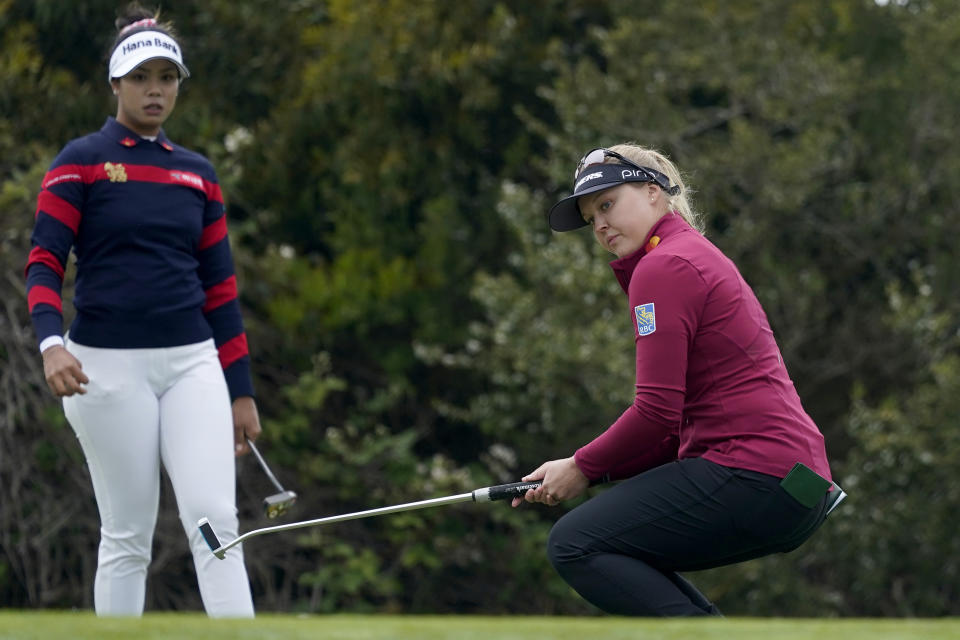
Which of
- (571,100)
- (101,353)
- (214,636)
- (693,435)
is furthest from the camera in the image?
(571,100)

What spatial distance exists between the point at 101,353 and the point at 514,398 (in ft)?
17.5

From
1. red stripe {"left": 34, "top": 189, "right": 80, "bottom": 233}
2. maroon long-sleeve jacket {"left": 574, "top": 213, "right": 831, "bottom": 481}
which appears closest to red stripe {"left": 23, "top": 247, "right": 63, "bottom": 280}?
red stripe {"left": 34, "top": 189, "right": 80, "bottom": 233}

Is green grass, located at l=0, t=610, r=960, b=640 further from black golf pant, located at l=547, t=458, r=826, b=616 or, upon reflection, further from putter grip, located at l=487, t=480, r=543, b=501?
putter grip, located at l=487, t=480, r=543, b=501

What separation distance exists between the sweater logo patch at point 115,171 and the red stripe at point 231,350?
27.4 inches

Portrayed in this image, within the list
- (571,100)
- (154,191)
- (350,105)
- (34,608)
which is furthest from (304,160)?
(154,191)

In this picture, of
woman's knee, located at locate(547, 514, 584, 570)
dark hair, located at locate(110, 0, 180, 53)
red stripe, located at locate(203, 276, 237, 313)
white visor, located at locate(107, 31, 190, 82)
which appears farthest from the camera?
red stripe, located at locate(203, 276, 237, 313)

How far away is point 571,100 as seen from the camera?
32.1 feet

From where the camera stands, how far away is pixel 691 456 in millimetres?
4062

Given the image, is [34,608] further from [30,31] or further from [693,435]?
[693,435]

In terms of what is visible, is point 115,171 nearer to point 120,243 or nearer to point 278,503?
point 120,243

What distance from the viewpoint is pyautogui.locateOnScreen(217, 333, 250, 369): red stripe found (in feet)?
17.0

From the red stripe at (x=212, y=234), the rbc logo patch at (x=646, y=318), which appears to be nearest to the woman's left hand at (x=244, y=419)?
the red stripe at (x=212, y=234)

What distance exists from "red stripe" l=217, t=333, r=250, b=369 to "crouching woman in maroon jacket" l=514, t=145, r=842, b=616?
1509mm

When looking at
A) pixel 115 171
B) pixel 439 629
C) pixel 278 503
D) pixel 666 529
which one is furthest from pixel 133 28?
pixel 439 629
